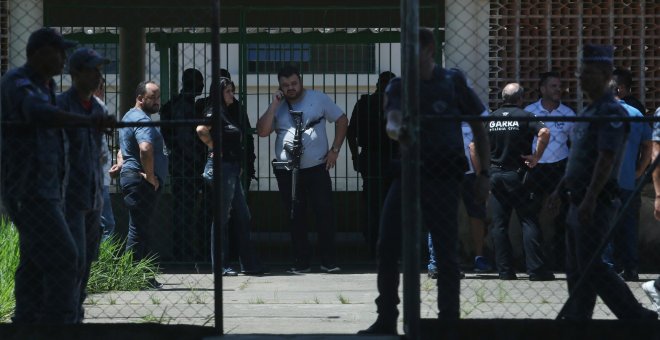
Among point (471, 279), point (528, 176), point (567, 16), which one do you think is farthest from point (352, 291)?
point (567, 16)

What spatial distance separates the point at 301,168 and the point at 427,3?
2.57 metres

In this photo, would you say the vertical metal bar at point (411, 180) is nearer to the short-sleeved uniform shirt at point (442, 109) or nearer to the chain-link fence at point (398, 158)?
the short-sleeved uniform shirt at point (442, 109)

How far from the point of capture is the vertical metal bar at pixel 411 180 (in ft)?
21.7

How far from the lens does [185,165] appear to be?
11906 mm

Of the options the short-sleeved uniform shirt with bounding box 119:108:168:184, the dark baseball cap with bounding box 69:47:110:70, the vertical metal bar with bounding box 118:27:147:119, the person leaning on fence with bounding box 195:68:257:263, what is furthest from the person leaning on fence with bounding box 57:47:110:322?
the vertical metal bar with bounding box 118:27:147:119

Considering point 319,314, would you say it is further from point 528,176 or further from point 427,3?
A: point 427,3

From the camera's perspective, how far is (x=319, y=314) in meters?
8.77

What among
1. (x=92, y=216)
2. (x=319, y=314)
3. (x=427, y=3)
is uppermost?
(x=427, y=3)

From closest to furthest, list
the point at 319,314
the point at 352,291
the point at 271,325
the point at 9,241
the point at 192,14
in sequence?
the point at 271,325 < the point at 319,314 < the point at 9,241 < the point at 352,291 < the point at 192,14

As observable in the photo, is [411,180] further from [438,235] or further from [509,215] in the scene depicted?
[509,215]

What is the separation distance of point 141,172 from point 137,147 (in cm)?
21

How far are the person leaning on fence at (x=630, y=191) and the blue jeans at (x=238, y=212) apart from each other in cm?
314

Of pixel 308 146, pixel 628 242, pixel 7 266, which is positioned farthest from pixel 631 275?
pixel 7 266

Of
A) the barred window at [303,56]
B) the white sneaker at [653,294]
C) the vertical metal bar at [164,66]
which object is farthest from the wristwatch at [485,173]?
the vertical metal bar at [164,66]
